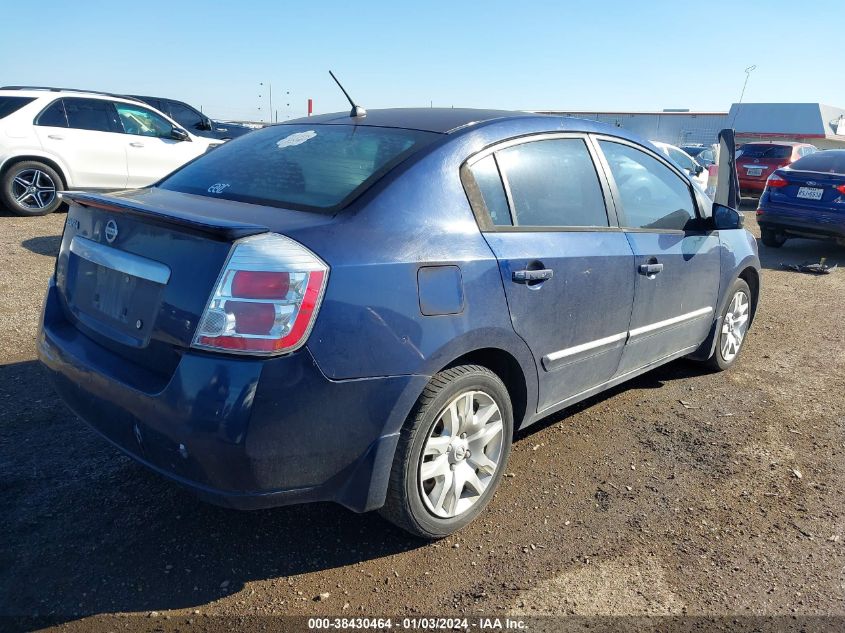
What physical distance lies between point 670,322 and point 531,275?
149 centimetres

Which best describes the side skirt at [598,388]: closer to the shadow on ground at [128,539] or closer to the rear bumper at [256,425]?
the shadow on ground at [128,539]

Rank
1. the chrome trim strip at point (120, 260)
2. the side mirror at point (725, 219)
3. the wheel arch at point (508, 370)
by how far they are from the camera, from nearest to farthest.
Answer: the chrome trim strip at point (120, 260), the wheel arch at point (508, 370), the side mirror at point (725, 219)

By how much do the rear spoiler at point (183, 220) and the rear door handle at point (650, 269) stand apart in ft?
7.01

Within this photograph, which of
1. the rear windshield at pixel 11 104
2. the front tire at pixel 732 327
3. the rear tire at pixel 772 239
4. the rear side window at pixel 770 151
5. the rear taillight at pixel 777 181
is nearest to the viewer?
the front tire at pixel 732 327

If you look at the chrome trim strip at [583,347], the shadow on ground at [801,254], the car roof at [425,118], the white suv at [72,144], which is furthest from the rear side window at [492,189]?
the shadow on ground at [801,254]

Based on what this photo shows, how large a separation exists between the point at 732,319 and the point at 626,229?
1806 mm

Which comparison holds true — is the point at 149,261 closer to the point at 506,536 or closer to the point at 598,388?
the point at 506,536

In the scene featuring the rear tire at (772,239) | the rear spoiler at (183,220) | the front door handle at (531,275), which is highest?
the rear spoiler at (183,220)

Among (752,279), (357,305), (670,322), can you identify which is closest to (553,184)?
(670,322)

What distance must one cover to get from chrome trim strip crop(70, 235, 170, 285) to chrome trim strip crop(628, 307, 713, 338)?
7.86 feet

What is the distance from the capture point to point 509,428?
3008mm

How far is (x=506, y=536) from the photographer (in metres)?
2.89

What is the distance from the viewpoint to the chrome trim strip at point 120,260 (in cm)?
236

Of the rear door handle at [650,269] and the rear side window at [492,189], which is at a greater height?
the rear side window at [492,189]
